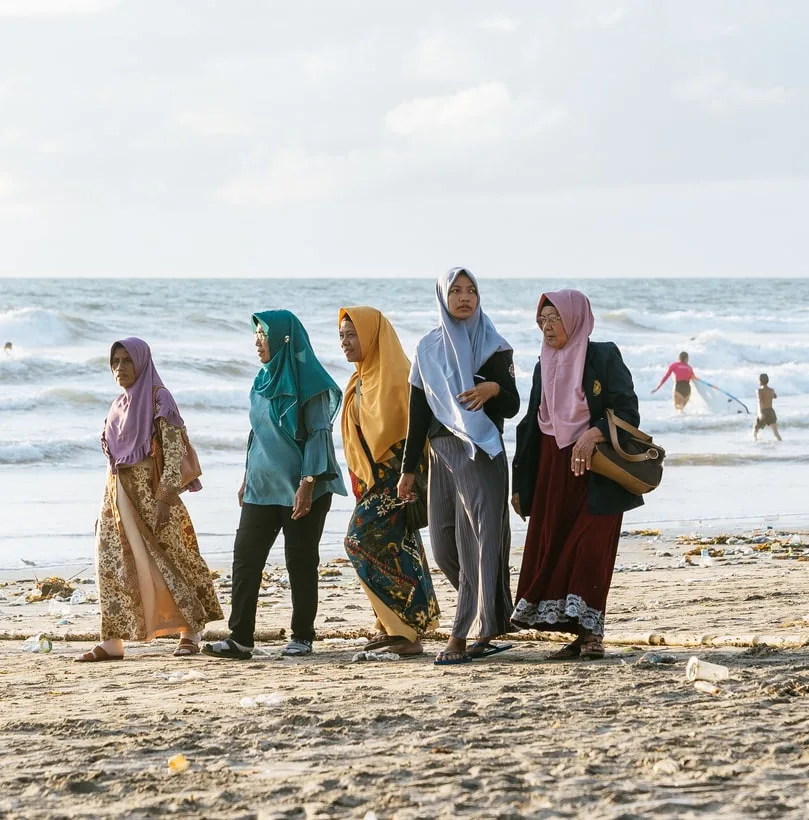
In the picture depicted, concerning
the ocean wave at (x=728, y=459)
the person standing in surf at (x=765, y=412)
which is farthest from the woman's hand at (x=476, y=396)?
the person standing in surf at (x=765, y=412)

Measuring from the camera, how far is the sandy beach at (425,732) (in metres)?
3.17

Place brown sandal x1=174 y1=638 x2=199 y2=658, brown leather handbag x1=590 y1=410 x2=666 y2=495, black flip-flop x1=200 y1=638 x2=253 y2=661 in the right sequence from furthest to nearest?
brown sandal x1=174 y1=638 x2=199 y2=658 → black flip-flop x1=200 y1=638 x2=253 y2=661 → brown leather handbag x1=590 y1=410 x2=666 y2=495

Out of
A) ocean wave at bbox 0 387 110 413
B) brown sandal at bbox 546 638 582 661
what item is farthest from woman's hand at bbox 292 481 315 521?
ocean wave at bbox 0 387 110 413

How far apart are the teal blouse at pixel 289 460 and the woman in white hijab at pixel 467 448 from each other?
21.1 inches

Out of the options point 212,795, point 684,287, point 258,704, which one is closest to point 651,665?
point 258,704

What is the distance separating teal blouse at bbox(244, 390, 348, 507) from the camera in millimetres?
5621

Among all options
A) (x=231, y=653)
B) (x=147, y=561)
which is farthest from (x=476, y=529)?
(x=147, y=561)

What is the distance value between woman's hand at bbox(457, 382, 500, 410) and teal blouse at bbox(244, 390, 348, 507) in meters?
0.83

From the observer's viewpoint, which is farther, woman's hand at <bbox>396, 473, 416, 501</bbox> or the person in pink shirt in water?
the person in pink shirt in water

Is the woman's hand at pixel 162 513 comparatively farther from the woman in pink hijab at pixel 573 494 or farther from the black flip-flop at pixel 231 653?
the woman in pink hijab at pixel 573 494

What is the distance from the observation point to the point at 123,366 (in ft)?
19.1

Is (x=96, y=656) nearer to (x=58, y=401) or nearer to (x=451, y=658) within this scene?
(x=451, y=658)

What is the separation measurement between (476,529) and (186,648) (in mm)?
1635

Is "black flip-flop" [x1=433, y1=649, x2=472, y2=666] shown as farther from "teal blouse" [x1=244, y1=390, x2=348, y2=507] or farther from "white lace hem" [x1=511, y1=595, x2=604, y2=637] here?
"teal blouse" [x1=244, y1=390, x2=348, y2=507]
